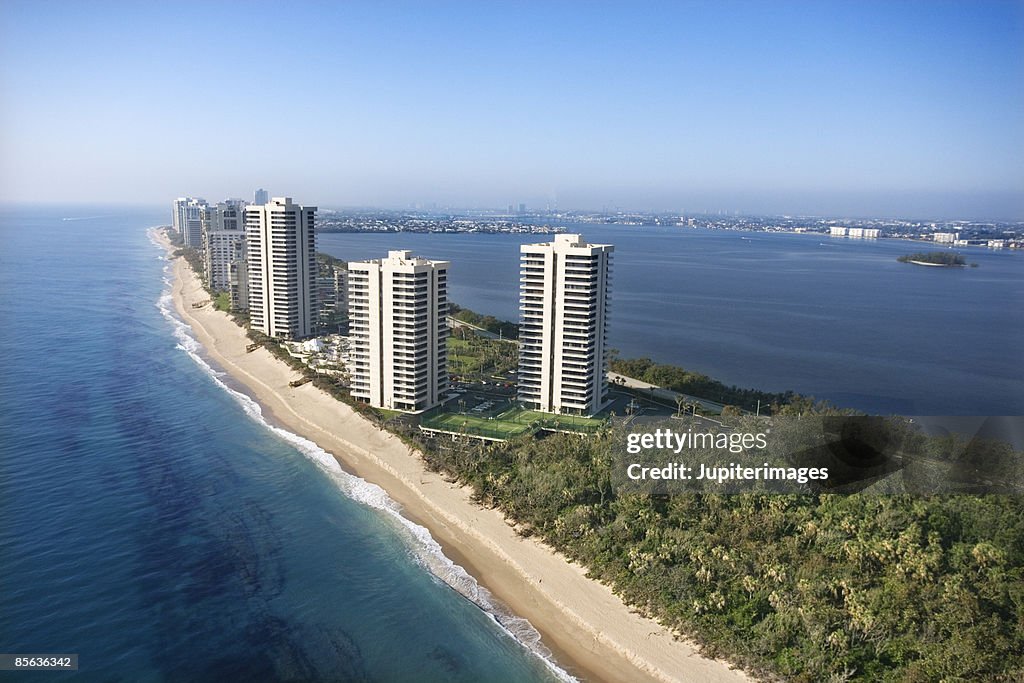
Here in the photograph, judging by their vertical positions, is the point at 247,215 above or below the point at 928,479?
above

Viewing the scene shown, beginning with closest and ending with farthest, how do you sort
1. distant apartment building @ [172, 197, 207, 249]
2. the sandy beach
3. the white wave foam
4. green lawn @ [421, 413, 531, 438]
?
the sandy beach, the white wave foam, green lawn @ [421, 413, 531, 438], distant apartment building @ [172, 197, 207, 249]

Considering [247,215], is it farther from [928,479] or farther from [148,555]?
[928,479]

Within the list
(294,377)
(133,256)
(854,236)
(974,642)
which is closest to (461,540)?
(974,642)

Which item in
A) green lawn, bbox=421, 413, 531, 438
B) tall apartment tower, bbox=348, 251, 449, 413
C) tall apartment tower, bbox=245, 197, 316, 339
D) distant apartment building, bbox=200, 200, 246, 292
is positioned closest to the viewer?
green lawn, bbox=421, 413, 531, 438

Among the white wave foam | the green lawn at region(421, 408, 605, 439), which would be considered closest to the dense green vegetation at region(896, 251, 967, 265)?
the green lawn at region(421, 408, 605, 439)

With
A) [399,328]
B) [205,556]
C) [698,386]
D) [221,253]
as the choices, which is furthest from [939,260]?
[205,556]

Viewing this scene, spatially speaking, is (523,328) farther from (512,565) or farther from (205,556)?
(205,556)

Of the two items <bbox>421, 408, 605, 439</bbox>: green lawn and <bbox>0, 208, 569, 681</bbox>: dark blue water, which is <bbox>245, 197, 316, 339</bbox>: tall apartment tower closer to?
<bbox>0, 208, 569, 681</bbox>: dark blue water
